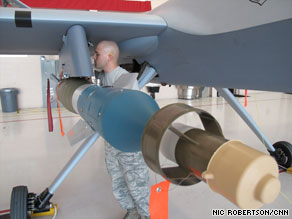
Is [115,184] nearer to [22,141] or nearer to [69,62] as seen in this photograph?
[69,62]

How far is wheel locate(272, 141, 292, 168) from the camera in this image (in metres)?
2.23

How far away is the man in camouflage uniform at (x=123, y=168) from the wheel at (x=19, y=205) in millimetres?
586

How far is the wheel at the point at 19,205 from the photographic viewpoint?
1.43 meters

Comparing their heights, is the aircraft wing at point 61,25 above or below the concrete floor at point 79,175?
above

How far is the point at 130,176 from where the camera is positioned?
4.46ft

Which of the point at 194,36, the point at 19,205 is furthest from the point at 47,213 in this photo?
the point at 194,36

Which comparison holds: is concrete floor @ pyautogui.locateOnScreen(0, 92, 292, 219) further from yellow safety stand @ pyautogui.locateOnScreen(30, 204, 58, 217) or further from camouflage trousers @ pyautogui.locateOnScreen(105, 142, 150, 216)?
camouflage trousers @ pyautogui.locateOnScreen(105, 142, 150, 216)

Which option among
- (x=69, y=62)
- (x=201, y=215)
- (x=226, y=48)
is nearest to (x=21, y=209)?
(x=69, y=62)

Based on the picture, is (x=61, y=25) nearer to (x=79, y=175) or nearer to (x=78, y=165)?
(x=79, y=175)

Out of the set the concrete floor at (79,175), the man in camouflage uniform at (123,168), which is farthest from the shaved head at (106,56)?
the concrete floor at (79,175)

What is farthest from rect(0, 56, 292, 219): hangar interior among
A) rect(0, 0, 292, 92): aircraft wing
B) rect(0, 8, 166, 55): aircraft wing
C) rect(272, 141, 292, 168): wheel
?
rect(0, 8, 166, 55): aircraft wing

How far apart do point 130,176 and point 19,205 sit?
747 millimetres

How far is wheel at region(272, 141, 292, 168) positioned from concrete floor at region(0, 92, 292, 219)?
166 mm

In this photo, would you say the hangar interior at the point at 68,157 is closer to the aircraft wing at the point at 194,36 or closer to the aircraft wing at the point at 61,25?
the aircraft wing at the point at 194,36
